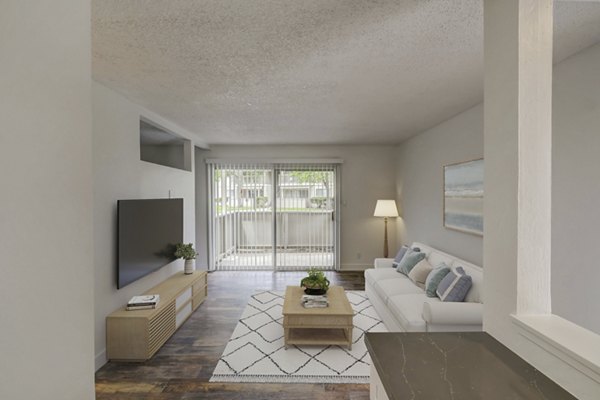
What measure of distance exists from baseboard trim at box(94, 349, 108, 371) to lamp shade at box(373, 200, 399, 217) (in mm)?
4496

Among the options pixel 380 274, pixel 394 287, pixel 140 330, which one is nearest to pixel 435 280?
pixel 394 287

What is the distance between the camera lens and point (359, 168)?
5.86 meters

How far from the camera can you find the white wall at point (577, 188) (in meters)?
1.93

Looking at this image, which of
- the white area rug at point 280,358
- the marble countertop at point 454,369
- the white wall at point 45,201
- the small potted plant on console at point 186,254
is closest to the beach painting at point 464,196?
the white area rug at point 280,358

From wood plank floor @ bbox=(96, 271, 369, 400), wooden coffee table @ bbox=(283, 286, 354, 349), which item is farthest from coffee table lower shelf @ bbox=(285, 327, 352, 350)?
wood plank floor @ bbox=(96, 271, 369, 400)

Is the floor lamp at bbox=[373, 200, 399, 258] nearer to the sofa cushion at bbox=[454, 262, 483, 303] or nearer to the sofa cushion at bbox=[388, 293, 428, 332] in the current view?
the sofa cushion at bbox=[388, 293, 428, 332]

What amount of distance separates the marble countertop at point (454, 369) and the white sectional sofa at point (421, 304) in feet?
4.18

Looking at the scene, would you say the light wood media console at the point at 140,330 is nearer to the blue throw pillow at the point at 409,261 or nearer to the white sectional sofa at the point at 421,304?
the white sectional sofa at the point at 421,304

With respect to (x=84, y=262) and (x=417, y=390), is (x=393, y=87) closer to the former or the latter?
(x=417, y=390)

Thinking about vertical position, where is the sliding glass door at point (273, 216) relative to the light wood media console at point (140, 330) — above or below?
above

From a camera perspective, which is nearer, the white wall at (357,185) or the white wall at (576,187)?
the white wall at (576,187)

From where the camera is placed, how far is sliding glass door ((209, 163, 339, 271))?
5777mm

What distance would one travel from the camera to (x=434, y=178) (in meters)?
4.25

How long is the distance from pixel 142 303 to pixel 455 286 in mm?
3047
